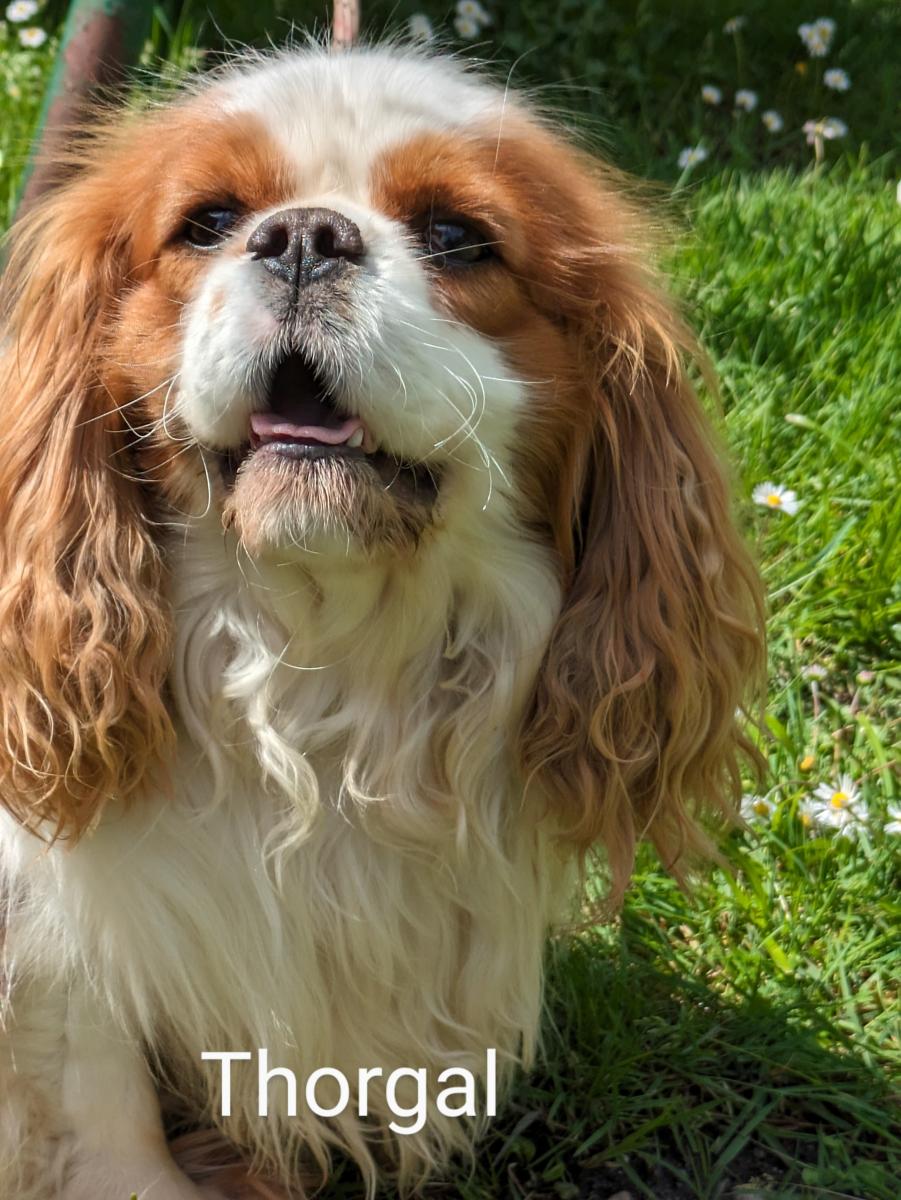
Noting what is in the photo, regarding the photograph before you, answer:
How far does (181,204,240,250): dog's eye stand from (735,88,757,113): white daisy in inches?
131

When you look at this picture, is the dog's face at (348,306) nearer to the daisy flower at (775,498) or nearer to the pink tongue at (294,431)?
the pink tongue at (294,431)

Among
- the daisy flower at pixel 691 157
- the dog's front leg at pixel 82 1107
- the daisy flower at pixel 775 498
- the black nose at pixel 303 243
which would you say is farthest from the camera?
the daisy flower at pixel 691 157

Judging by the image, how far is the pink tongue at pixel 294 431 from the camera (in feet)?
6.72

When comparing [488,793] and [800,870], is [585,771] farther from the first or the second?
[800,870]

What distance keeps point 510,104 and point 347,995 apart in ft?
4.86

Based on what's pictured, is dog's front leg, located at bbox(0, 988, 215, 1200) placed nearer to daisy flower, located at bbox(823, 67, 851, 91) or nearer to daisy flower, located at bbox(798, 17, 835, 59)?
daisy flower, located at bbox(823, 67, 851, 91)

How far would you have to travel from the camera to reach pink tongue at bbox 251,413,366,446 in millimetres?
2047

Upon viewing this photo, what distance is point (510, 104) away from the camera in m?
2.43

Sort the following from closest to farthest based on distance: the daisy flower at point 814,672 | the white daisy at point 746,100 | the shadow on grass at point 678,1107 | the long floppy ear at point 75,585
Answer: the long floppy ear at point 75,585, the shadow on grass at point 678,1107, the daisy flower at point 814,672, the white daisy at point 746,100

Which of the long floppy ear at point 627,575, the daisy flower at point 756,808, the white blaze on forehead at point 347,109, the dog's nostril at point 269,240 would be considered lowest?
the daisy flower at point 756,808

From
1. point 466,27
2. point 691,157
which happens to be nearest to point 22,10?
point 466,27

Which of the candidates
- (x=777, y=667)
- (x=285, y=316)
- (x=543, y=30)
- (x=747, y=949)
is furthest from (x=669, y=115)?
(x=285, y=316)

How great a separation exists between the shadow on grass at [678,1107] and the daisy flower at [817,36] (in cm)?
359

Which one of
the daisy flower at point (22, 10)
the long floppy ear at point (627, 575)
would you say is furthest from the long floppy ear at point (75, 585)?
the daisy flower at point (22, 10)
